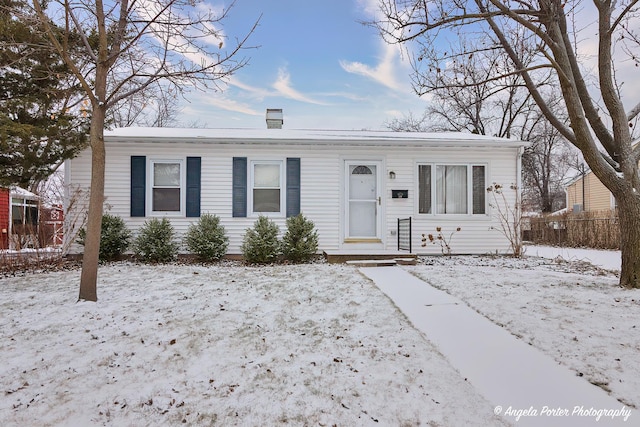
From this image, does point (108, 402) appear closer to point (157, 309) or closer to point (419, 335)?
point (157, 309)

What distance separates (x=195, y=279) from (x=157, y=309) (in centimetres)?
164

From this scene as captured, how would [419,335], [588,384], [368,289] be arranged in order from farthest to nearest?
[368,289], [419,335], [588,384]

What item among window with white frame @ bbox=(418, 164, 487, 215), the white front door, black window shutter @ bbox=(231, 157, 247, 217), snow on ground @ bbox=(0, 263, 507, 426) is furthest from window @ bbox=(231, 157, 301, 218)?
snow on ground @ bbox=(0, 263, 507, 426)

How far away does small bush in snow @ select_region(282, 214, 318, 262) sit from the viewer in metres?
7.96

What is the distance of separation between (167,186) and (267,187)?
2.39 meters

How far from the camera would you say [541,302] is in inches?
177

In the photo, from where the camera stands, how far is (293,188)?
8.86 meters

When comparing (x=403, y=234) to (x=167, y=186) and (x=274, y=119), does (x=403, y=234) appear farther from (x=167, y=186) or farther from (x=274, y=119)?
(x=274, y=119)

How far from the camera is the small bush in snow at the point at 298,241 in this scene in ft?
26.1

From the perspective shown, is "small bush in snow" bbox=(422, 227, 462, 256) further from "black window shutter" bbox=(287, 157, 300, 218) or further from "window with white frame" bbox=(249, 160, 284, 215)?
"window with white frame" bbox=(249, 160, 284, 215)

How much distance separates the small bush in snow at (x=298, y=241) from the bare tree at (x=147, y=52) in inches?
140

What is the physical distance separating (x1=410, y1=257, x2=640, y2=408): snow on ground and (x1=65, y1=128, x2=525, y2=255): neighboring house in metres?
2.20

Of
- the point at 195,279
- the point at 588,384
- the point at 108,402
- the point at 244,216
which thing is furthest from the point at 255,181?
Result: the point at 588,384

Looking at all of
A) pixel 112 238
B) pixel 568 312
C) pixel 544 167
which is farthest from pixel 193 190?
pixel 544 167
